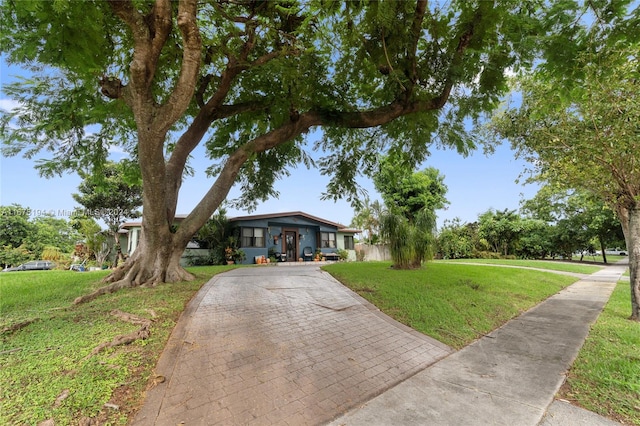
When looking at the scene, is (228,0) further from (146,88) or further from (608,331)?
(608,331)

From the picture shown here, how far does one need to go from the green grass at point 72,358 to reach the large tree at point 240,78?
177 cm

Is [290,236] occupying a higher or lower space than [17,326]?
higher

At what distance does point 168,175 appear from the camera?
28.3 feet

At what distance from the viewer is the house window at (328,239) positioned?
22.6m

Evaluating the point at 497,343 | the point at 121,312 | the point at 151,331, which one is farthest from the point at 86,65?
the point at 497,343

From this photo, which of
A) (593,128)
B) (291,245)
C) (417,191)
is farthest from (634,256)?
(417,191)

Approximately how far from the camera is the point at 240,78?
907cm

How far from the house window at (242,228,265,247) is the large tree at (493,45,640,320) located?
1483 centimetres

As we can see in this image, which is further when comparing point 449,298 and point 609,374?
point 449,298

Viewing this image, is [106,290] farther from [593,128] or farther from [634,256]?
[634,256]

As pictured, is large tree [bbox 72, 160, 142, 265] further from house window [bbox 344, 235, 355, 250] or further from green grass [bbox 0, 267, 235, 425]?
green grass [bbox 0, 267, 235, 425]

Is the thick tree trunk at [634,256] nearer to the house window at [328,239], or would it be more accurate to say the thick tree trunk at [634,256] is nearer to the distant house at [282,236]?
the distant house at [282,236]

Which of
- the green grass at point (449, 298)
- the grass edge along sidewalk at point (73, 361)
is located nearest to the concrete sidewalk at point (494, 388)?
the green grass at point (449, 298)

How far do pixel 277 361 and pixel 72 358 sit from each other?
Result: 2.37 m
